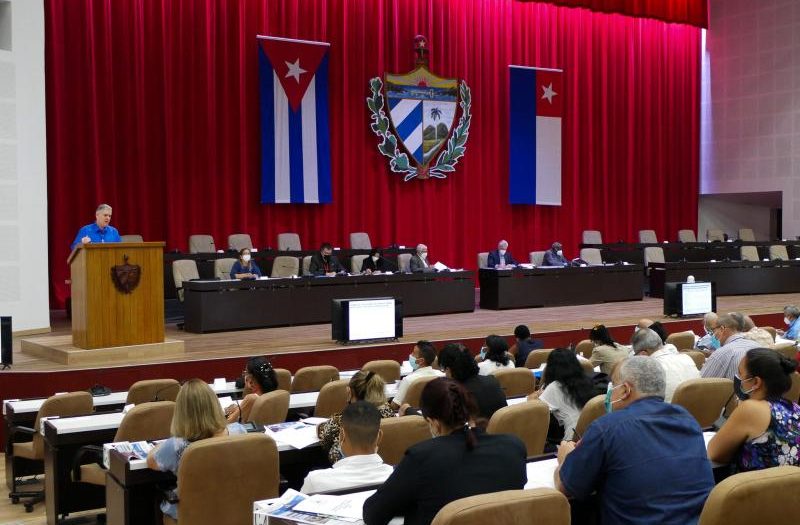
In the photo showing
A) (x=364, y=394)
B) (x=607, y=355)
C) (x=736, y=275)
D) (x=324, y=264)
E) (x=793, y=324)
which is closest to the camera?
(x=364, y=394)

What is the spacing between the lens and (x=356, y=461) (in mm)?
3070

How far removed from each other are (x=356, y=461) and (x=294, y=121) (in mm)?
12119

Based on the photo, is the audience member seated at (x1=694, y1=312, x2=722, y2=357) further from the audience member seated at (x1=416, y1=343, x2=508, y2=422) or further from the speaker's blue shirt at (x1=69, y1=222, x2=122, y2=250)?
the speaker's blue shirt at (x1=69, y1=222, x2=122, y2=250)

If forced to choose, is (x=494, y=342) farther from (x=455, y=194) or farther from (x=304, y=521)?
Result: (x=455, y=194)

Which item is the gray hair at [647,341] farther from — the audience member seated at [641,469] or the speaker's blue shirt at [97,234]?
the speaker's blue shirt at [97,234]

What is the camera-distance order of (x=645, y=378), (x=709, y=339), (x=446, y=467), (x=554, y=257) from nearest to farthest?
(x=446, y=467)
(x=645, y=378)
(x=709, y=339)
(x=554, y=257)

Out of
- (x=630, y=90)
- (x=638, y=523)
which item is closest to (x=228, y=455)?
(x=638, y=523)

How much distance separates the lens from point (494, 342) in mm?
6211

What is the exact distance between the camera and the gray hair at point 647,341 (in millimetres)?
5566

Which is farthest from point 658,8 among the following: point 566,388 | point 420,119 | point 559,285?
point 566,388

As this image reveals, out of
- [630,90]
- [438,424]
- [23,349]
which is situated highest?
[630,90]

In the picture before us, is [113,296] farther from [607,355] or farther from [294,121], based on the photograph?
[294,121]

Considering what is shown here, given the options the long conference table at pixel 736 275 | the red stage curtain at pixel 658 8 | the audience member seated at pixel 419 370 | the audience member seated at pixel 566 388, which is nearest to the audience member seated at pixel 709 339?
the audience member seated at pixel 419 370

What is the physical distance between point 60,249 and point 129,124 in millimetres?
2158
